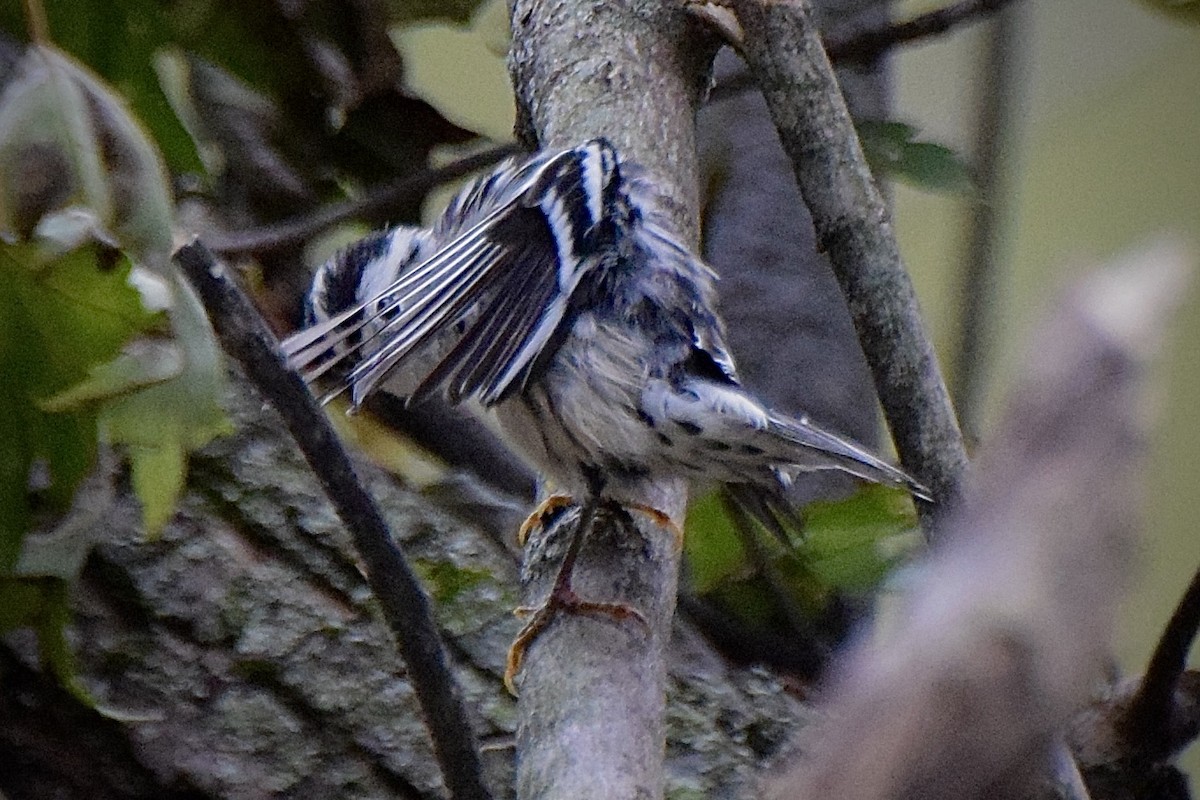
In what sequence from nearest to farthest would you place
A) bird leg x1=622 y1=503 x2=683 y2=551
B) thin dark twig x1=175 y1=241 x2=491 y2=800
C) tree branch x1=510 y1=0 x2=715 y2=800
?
thin dark twig x1=175 y1=241 x2=491 y2=800 < tree branch x1=510 y1=0 x2=715 y2=800 < bird leg x1=622 y1=503 x2=683 y2=551

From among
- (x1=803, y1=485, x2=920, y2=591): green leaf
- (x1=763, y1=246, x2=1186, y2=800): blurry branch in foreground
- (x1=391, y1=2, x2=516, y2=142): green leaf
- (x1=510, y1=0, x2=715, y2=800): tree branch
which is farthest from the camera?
(x1=391, y1=2, x2=516, y2=142): green leaf

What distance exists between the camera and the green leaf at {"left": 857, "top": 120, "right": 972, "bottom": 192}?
1747 mm

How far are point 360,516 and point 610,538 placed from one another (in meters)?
0.52

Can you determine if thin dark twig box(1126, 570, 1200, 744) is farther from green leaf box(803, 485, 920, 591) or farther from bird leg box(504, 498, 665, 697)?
bird leg box(504, 498, 665, 697)

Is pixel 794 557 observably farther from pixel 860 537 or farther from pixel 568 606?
pixel 568 606

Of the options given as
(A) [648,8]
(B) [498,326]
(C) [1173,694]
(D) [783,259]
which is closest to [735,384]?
(B) [498,326]

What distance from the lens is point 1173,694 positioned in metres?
1.52

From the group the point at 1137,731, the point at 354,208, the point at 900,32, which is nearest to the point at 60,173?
the point at 354,208

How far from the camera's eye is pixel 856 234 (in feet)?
4.12

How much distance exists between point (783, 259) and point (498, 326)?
1.02 m

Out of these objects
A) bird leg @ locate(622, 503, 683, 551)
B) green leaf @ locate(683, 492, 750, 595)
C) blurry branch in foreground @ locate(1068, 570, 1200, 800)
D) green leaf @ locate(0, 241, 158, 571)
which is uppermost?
green leaf @ locate(683, 492, 750, 595)

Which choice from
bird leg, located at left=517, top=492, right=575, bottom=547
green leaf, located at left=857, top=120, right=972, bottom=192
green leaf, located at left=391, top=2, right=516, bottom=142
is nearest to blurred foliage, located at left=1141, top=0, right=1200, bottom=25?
green leaf, located at left=857, top=120, right=972, bottom=192

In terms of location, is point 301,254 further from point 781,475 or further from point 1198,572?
point 1198,572

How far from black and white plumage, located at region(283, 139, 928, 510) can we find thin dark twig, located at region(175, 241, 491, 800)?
1.20 ft
